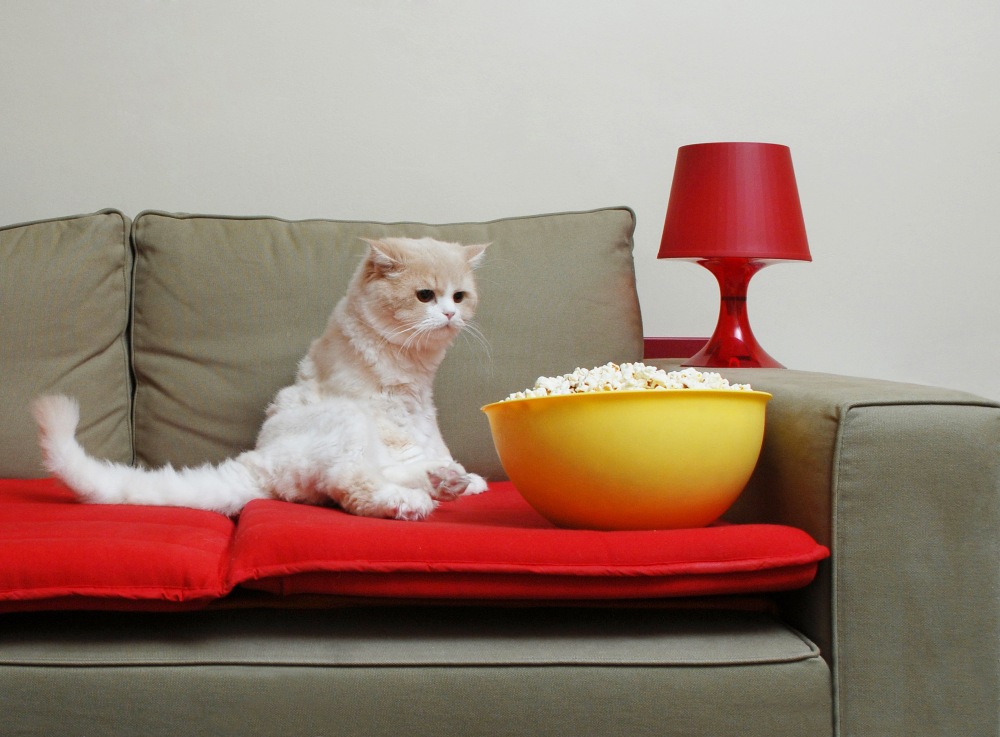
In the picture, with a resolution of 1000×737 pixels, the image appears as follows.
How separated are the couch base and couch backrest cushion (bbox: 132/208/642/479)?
700 mm

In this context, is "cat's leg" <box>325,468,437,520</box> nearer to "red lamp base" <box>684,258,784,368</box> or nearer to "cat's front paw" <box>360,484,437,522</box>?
"cat's front paw" <box>360,484,437,522</box>

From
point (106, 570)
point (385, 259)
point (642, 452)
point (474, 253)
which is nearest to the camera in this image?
point (106, 570)

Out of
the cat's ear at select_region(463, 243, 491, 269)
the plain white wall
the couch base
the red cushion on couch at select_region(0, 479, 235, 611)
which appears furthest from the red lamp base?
the red cushion on couch at select_region(0, 479, 235, 611)

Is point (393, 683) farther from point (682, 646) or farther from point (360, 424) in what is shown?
point (360, 424)

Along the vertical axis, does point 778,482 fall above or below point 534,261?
below

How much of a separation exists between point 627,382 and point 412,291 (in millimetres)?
473

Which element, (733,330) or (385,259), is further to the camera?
(733,330)

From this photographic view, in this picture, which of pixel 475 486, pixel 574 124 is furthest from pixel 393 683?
pixel 574 124

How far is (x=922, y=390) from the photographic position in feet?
4.11

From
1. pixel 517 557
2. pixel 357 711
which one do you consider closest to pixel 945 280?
pixel 517 557

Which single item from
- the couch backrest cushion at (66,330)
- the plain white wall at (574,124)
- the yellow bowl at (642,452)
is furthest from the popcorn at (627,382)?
the plain white wall at (574,124)

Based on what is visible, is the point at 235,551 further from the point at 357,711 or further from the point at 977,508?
the point at 977,508

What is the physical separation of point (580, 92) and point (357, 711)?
172 cm

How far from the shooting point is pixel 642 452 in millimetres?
1250
